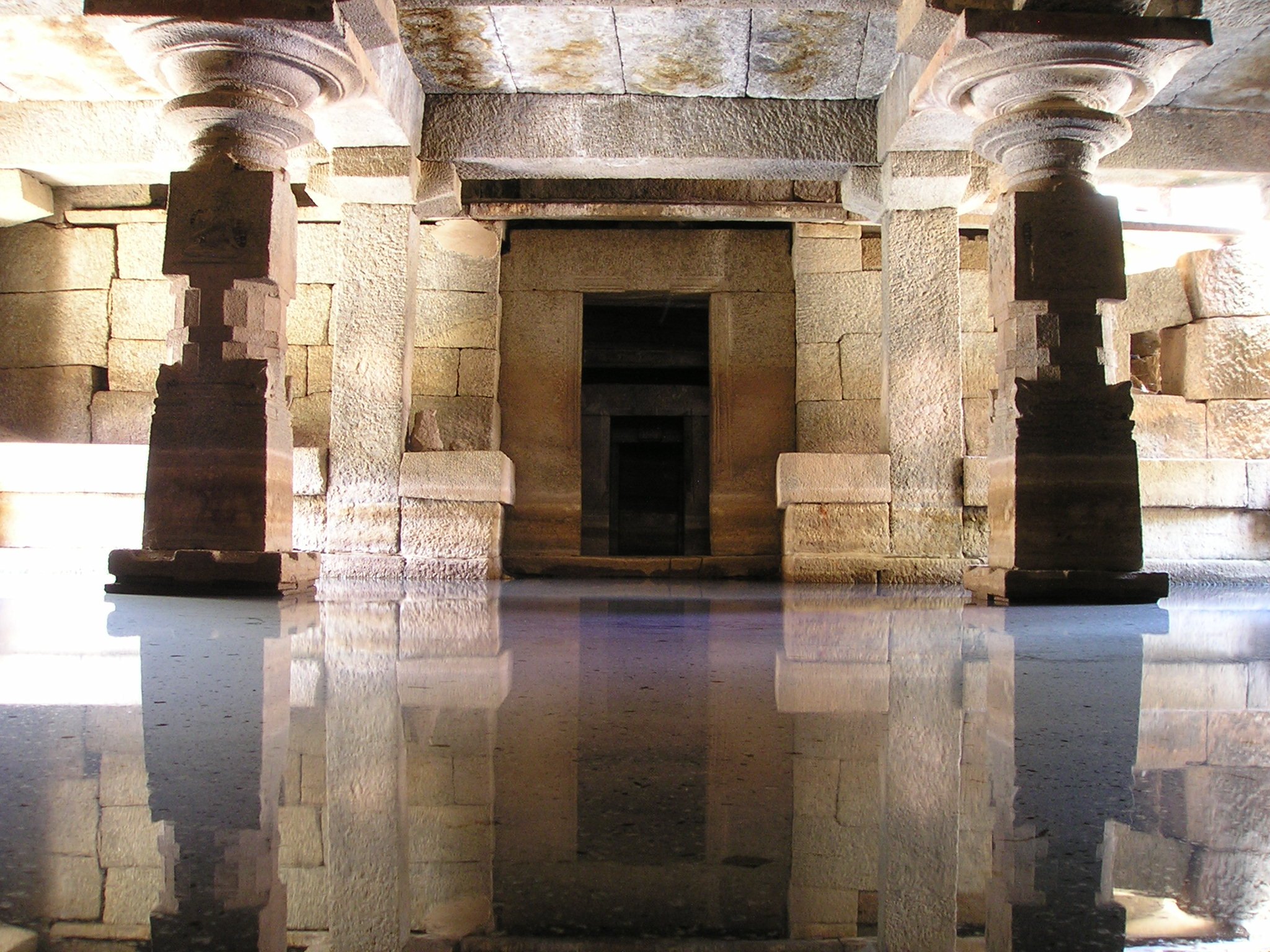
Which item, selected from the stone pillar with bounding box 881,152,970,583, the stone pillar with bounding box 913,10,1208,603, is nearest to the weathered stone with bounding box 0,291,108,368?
the stone pillar with bounding box 881,152,970,583

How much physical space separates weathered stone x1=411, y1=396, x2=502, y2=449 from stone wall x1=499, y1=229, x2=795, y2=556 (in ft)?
1.27

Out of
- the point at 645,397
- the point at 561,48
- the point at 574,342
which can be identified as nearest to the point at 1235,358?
the point at 574,342

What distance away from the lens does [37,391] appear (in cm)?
853

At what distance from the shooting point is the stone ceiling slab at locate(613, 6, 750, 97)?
18.6 ft

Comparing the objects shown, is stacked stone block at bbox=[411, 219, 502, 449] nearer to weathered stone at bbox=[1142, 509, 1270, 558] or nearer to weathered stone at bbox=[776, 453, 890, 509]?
weathered stone at bbox=[776, 453, 890, 509]

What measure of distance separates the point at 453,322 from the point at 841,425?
142 inches

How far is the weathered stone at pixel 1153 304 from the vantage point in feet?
27.0

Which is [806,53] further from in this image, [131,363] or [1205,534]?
[131,363]

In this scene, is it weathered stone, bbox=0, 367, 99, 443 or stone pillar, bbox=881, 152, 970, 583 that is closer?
stone pillar, bbox=881, 152, 970, 583

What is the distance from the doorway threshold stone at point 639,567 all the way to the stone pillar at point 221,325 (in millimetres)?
3151

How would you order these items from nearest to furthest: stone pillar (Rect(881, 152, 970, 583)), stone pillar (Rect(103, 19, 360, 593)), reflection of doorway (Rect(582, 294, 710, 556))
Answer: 1. stone pillar (Rect(103, 19, 360, 593))
2. stone pillar (Rect(881, 152, 970, 583))
3. reflection of doorway (Rect(582, 294, 710, 556))

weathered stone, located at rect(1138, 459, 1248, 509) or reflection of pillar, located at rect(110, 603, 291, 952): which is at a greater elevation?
weathered stone, located at rect(1138, 459, 1248, 509)

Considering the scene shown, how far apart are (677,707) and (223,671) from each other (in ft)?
3.62

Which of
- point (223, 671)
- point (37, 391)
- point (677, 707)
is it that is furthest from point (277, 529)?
point (37, 391)
